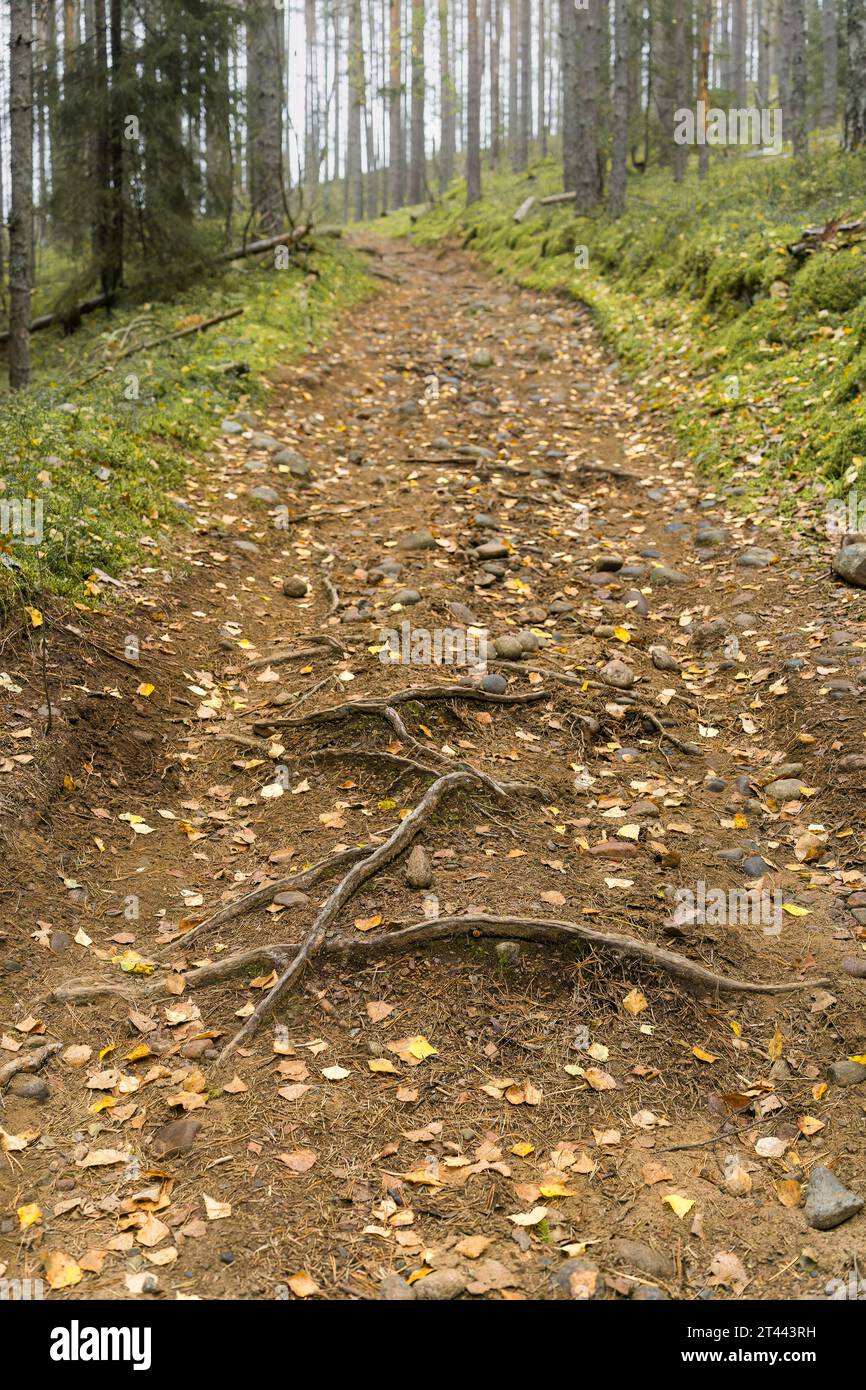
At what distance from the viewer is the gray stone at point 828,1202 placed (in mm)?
3000

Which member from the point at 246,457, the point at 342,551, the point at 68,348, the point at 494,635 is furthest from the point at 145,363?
the point at 494,635

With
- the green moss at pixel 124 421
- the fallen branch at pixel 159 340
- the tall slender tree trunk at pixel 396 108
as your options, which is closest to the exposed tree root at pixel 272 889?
the green moss at pixel 124 421

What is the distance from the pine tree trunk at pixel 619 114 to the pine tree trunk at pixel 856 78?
3522 mm

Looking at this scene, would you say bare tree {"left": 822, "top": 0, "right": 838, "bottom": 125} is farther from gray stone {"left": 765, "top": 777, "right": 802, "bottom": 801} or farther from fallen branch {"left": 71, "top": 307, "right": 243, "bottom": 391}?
gray stone {"left": 765, "top": 777, "right": 802, "bottom": 801}

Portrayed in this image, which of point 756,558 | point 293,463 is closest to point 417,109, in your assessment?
point 293,463

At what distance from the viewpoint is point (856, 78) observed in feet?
37.9

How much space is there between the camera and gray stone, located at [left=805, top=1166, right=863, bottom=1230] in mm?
3000

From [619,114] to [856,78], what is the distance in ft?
13.8

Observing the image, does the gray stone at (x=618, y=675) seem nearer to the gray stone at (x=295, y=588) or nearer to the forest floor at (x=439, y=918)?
the forest floor at (x=439, y=918)

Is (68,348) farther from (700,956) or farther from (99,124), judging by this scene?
(700,956)

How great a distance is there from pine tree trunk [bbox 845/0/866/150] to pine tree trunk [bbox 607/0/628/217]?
3522mm

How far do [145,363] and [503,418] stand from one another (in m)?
3.86

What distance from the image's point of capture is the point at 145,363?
33.5ft

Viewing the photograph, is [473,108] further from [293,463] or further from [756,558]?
[756,558]
